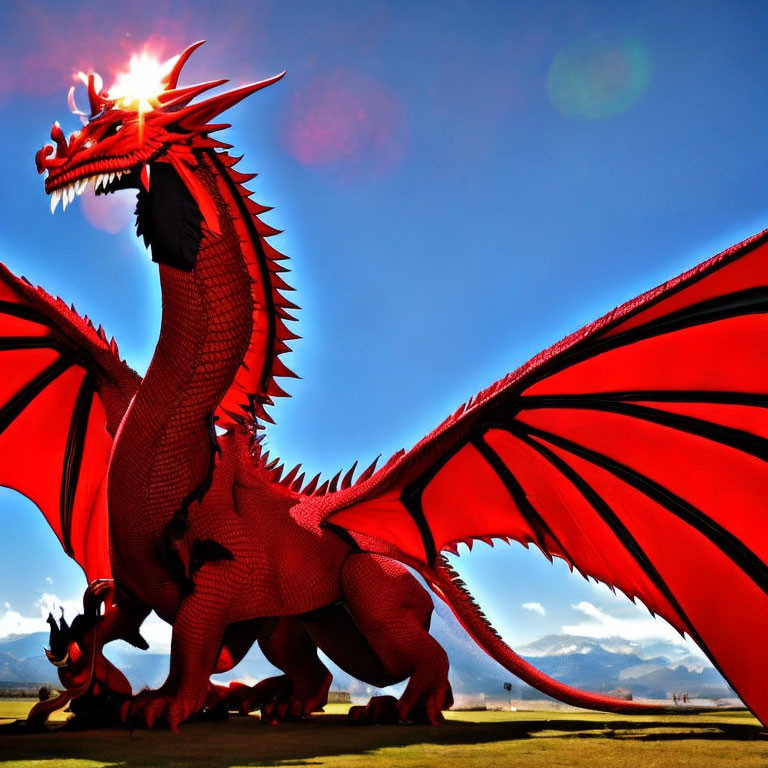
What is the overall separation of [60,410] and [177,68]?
2.01 m

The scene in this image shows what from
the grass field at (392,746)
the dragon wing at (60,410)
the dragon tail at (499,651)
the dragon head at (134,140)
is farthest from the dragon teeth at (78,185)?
the dragon tail at (499,651)

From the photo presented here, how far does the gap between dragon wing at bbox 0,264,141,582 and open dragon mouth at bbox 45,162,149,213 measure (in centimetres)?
112

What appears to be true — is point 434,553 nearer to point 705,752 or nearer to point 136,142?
point 705,752

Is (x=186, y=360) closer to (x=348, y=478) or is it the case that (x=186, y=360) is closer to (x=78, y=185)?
(x=78, y=185)

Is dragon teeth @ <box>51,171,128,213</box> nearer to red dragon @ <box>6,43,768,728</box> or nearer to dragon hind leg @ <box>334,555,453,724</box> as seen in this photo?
red dragon @ <box>6,43,768,728</box>

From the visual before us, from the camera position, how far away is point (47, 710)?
105 inches

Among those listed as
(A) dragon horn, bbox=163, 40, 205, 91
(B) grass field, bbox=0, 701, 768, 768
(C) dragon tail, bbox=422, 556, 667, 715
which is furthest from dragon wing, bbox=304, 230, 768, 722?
(A) dragon horn, bbox=163, 40, 205, 91

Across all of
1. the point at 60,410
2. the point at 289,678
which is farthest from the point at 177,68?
the point at 289,678

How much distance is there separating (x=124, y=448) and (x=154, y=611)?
91cm

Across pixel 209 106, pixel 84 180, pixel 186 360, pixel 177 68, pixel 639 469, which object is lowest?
pixel 639 469

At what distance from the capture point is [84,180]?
2.53 metres

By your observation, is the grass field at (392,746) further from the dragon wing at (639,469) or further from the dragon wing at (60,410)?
the dragon wing at (60,410)

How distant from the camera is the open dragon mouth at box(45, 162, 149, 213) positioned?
2.52m

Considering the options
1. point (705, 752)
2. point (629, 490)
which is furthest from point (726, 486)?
point (705, 752)
